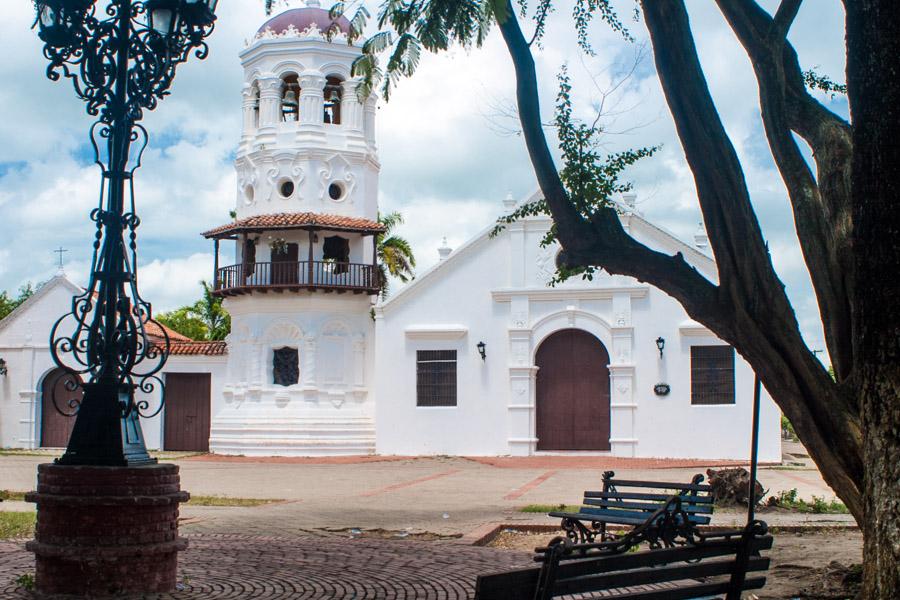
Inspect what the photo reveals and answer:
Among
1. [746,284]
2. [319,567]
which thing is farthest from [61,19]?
[746,284]

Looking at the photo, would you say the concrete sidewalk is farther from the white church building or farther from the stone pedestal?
the stone pedestal

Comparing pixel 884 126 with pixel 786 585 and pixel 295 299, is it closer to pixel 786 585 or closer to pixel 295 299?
pixel 786 585

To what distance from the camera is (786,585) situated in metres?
7.63

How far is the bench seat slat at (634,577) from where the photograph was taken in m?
4.70

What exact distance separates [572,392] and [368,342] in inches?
234

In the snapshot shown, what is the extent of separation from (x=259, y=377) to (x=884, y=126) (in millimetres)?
24507

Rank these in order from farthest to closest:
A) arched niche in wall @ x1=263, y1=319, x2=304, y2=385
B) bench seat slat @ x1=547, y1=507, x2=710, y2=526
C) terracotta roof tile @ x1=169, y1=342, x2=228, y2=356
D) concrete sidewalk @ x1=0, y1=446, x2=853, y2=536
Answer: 1. terracotta roof tile @ x1=169, y1=342, x2=228, y2=356
2. arched niche in wall @ x1=263, y1=319, x2=304, y2=385
3. concrete sidewalk @ x1=0, y1=446, x2=853, y2=536
4. bench seat slat @ x1=547, y1=507, x2=710, y2=526

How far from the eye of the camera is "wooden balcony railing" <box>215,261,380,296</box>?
91.9 feet

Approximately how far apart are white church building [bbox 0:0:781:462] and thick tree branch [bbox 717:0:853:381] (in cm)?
1733

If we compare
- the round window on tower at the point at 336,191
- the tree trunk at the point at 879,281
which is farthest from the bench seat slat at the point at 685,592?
the round window on tower at the point at 336,191

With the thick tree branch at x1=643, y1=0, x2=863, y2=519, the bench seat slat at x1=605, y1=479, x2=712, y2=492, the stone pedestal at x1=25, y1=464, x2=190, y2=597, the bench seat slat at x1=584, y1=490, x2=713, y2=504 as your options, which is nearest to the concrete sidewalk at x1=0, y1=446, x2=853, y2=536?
the bench seat slat at x1=584, y1=490, x2=713, y2=504

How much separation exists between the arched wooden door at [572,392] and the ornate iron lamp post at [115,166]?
19.9 meters

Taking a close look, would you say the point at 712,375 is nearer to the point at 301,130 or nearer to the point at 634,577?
the point at 301,130

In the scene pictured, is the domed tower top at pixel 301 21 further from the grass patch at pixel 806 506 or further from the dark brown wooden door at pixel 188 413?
the grass patch at pixel 806 506
